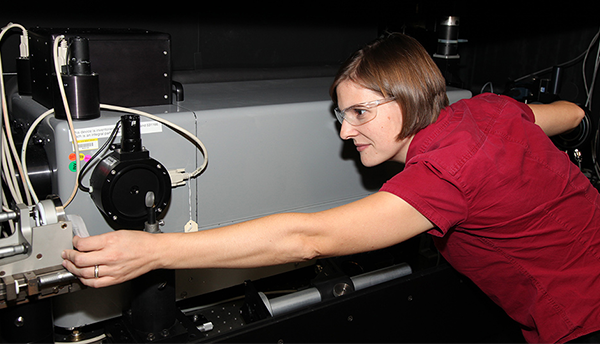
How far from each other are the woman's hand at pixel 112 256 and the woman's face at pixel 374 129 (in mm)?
491

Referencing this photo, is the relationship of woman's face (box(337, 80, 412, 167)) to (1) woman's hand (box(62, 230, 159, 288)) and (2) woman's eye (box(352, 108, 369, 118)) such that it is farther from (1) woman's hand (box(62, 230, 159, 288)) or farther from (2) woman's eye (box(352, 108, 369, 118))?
(1) woman's hand (box(62, 230, 159, 288))

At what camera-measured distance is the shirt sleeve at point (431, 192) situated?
84cm

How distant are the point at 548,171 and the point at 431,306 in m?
0.46

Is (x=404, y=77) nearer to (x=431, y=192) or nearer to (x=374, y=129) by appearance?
(x=374, y=129)

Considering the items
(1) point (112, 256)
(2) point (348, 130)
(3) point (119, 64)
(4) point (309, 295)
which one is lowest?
(4) point (309, 295)

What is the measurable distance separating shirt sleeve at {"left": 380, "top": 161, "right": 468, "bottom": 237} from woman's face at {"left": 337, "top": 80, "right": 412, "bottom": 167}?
0.56 ft

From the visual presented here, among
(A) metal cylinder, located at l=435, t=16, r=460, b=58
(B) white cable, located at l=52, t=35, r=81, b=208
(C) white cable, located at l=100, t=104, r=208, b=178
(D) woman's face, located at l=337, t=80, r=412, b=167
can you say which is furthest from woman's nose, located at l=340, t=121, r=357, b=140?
(A) metal cylinder, located at l=435, t=16, r=460, b=58

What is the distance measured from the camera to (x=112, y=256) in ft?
2.48

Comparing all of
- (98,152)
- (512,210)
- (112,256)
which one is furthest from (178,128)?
(512,210)

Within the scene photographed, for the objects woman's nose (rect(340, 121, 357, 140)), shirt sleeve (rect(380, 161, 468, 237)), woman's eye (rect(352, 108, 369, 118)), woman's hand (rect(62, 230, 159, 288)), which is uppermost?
woman's eye (rect(352, 108, 369, 118))

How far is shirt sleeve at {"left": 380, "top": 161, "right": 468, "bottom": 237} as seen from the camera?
2.75ft

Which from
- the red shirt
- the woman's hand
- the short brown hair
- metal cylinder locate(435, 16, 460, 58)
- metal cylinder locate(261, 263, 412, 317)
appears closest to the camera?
the woman's hand

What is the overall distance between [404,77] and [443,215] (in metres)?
0.30

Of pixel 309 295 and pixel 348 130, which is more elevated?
pixel 348 130
